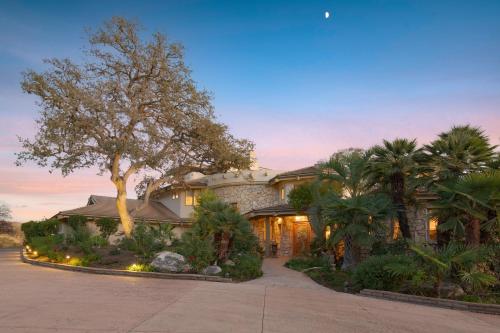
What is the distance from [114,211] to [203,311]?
995 inches

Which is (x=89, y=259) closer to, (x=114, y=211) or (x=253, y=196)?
(x=114, y=211)

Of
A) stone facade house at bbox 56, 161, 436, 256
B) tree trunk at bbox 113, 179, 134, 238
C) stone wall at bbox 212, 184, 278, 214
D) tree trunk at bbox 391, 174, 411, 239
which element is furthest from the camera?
stone wall at bbox 212, 184, 278, 214

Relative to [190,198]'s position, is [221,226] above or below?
below

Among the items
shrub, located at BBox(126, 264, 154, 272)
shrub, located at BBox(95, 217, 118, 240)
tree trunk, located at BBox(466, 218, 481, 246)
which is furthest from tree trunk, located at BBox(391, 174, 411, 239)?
shrub, located at BBox(95, 217, 118, 240)

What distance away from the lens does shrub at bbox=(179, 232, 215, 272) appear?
50.6ft

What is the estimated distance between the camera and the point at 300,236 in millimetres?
25812

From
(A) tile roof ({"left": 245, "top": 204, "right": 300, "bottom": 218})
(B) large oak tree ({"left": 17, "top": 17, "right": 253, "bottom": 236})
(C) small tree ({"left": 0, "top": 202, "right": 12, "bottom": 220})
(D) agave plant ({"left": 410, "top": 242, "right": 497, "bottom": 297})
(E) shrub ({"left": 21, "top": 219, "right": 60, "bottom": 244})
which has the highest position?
(B) large oak tree ({"left": 17, "top": 17, "right": 253, "bottom": 236})

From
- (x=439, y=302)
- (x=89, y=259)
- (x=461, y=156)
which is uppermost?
(x=461, y=156)

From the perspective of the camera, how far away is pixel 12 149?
2238cm

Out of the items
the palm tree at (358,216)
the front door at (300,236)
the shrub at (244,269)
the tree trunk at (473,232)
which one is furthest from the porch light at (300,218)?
the tree trunk at (473,232)

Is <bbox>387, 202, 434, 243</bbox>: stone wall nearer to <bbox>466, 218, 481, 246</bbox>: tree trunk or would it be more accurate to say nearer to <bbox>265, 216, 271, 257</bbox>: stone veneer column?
<bbox>466, 218, 481, 246</bbox>: tree trunk

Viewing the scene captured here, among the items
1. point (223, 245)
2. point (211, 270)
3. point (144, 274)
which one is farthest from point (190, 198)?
point (211, 270)

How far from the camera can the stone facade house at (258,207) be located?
24.6 meters

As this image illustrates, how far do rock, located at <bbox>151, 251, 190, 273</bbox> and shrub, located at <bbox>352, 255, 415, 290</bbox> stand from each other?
250 inches
